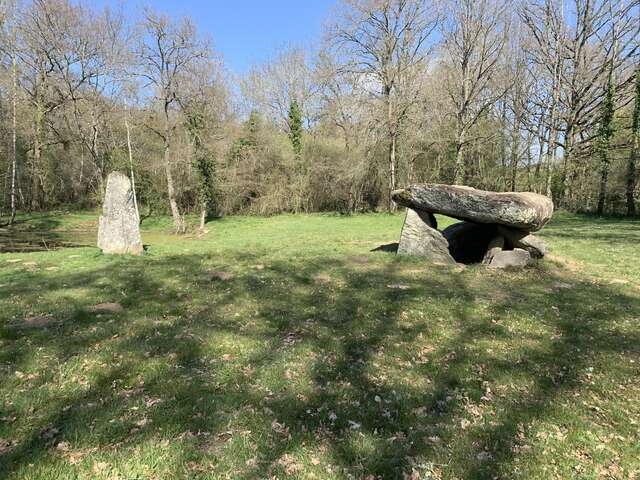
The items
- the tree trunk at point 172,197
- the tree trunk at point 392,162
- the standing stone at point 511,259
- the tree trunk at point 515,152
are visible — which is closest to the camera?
the standing stone at point 511,259

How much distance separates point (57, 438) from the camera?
305 cm

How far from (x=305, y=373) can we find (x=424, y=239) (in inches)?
261

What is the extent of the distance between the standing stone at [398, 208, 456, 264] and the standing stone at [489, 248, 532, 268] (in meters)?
1.00

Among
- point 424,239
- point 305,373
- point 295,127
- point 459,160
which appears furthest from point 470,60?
point 305,373

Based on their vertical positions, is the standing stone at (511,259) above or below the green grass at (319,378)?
above

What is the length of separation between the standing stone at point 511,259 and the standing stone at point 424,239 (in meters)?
1.00

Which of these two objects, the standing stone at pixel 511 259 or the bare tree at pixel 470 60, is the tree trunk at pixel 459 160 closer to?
the bare tree at pixel 470 60

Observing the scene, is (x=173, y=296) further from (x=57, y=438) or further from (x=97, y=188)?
(x=97, y=188)

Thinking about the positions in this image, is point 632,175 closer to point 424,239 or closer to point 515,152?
point 515,152

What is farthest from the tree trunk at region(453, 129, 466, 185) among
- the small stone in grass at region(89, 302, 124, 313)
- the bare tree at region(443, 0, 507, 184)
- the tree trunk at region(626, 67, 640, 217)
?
the small stone in grass at region(89, 302, 124, 313)

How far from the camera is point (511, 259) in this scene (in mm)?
9125

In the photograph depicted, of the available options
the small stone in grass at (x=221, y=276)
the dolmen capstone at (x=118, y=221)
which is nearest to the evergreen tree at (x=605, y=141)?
the small stone in grass at (x=221, y=276)

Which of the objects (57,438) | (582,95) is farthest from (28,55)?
(582,95)

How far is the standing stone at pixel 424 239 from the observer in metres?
9.90
